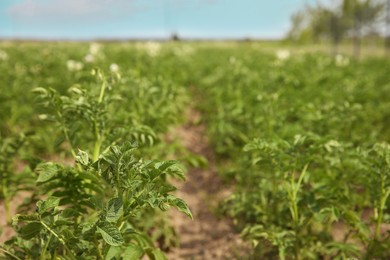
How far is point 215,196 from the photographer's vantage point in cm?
470

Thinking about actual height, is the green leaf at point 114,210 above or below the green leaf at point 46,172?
below

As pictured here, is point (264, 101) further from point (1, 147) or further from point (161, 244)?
point (1, 147)

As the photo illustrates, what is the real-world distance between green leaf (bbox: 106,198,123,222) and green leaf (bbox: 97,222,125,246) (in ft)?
0.10

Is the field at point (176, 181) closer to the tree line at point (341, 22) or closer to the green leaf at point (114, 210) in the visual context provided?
the green leaf at point (114, 210)

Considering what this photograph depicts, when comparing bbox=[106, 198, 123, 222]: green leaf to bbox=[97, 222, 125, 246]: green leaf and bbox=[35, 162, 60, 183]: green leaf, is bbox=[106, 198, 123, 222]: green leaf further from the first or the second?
bbox=[35, 162, 60, 183]: green leaf

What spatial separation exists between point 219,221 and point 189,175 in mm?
1429

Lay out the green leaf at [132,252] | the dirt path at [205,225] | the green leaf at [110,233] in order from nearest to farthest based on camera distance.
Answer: the green leaf at [110,233] → the green leaf at [132,252] → the dirt path at [205,225]

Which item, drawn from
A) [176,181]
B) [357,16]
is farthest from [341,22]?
[176,181]

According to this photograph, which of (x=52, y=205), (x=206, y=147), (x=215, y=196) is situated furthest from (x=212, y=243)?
(x=206, y=147)

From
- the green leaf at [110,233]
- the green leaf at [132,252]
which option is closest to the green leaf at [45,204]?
the green leaf at [110,233]

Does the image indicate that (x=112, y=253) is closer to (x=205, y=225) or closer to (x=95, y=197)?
(x=95, y=197)

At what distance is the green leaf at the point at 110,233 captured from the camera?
1.82m

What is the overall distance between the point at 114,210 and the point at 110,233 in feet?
0.34

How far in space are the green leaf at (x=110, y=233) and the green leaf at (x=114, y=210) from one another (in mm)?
31
